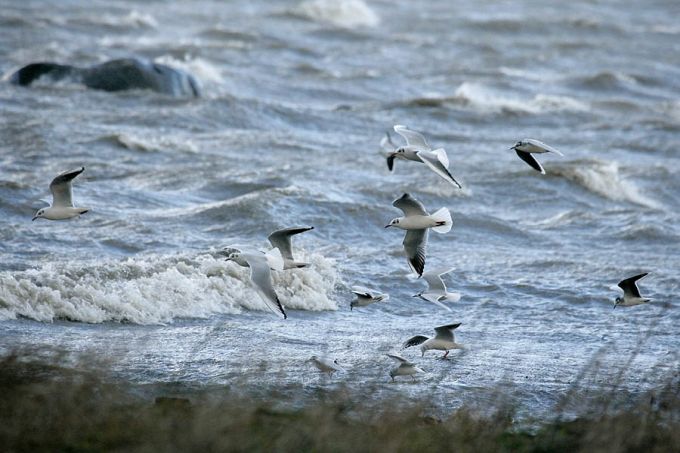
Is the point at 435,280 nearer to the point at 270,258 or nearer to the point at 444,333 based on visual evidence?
the point at 444,333

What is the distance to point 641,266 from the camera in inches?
494

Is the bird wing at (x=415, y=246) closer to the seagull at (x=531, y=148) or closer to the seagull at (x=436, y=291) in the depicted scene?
the seagull at (x=436, y=291)

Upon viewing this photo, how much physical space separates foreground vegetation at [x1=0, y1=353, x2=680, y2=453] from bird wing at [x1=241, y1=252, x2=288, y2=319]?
1.01 meters

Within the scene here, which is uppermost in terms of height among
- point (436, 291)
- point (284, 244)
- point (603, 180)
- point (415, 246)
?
point (284, 244)

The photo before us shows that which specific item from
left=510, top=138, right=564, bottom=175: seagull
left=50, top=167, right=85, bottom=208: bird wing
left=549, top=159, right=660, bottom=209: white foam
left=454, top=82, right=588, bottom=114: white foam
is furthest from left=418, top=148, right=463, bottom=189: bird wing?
left=454, top=82, right=588, bottom=114: white foam

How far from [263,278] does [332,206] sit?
19.5 ft

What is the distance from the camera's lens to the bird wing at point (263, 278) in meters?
7.79

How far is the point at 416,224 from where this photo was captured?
8594 mm

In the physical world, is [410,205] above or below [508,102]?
above

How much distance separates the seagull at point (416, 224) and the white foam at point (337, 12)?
2597cm

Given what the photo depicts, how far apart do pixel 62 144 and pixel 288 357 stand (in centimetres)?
848

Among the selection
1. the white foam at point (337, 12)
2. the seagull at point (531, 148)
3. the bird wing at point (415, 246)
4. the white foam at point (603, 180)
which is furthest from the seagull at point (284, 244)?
the white foam at point (337, 12)

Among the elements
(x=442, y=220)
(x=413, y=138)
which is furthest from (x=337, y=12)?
(x=442, y=220)

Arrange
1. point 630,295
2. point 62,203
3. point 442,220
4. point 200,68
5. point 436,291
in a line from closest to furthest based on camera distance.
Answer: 1. point 442,220
2. point 630,295
3. point 62,203
4. point 436,291
5. point 200,68
